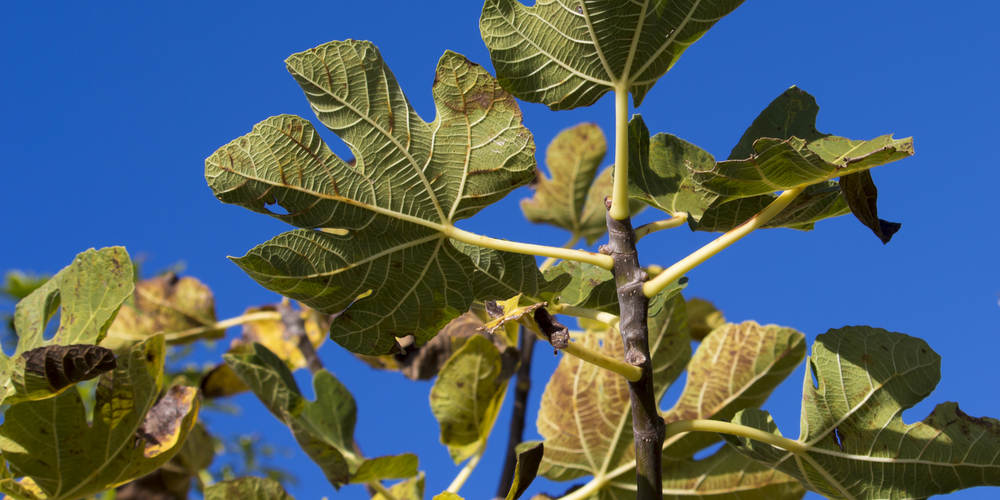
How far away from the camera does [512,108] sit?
3.23 feet

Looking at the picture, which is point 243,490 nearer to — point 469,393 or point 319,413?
point 319,413

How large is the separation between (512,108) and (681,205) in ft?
1.28

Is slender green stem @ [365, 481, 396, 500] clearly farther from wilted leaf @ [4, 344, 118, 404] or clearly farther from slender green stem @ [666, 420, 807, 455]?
slender green stem @ [666, 420, 807, 455]

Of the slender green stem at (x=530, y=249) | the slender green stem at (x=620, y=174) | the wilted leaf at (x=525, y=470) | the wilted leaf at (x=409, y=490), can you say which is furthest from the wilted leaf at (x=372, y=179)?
the wilted leaf at (x=409, y=490)

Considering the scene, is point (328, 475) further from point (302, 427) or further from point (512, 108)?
point (512, 108)

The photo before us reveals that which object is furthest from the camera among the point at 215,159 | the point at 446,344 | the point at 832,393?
the point at 446,344

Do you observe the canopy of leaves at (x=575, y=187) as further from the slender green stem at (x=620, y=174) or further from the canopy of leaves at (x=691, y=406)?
the slender green stem at (x=620, y=174)

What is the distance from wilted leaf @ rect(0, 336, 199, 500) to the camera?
1269 mm

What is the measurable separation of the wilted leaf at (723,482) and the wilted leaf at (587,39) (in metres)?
0.92

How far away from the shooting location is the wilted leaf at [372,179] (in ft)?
3.14

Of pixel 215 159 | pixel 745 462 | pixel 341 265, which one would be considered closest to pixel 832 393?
pixel 745 462

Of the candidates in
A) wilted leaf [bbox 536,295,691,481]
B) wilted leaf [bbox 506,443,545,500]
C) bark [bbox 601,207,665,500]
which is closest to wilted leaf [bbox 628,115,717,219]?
bark [bbox 601,207,665,500]

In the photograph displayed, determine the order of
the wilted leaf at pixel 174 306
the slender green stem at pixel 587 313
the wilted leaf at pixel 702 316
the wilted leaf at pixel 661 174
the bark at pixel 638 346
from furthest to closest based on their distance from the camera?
the wilted leaf at pixel 174 306, the wilted leaf at pixel 702 316, the wilted leaf at pixel 661 174, the slender green stem at pixel 587 313, the bark at pixel 638 346

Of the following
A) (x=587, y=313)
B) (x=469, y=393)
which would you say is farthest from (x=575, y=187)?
(x=587, y=313)
